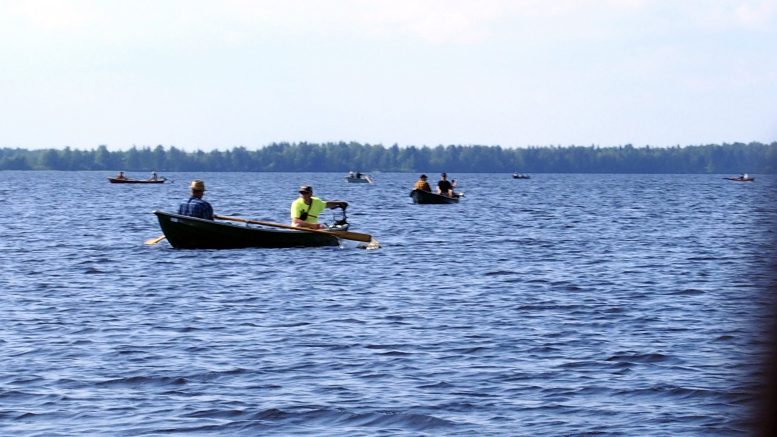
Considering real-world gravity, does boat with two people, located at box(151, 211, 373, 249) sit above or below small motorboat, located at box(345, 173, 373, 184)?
above

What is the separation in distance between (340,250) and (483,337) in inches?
647

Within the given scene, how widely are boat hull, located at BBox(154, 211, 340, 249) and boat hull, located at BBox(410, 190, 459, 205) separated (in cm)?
3467

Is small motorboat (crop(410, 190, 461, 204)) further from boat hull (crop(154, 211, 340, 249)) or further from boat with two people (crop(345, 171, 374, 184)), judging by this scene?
boat with two people (crop(345, 171, 374, 184))

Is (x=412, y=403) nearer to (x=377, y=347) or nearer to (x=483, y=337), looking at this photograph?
(x=377, y=347)

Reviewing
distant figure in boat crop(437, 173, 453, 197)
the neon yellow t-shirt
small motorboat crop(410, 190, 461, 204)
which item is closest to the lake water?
the neon yellow t-shirt

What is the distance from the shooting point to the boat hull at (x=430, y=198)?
6712cm

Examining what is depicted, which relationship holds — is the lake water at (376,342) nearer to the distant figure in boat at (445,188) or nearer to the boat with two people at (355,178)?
the distant figure in boat at (445,188)

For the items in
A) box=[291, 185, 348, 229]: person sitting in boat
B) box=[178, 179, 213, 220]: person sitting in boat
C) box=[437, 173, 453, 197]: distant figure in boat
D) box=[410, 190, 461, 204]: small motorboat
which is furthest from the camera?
box=[410, 190, 461, 204]: small motorboat

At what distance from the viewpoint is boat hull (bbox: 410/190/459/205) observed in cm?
6712

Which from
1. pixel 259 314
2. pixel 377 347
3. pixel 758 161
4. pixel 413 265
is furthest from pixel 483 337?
pixel 758 161

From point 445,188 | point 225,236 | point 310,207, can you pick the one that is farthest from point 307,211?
point 445,188

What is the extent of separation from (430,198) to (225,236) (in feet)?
120

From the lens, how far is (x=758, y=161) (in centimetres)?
82

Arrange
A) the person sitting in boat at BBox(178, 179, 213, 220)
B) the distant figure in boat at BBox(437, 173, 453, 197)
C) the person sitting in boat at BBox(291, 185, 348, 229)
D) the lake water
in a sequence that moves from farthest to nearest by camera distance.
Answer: the distant figure in boat at BBox(437, 173, 453, 197) < the person sitting in boat at BBox(291, 185, 348, 229) < the person sitting in boat at BBox(178, 179, 213, 220) < the lake water
